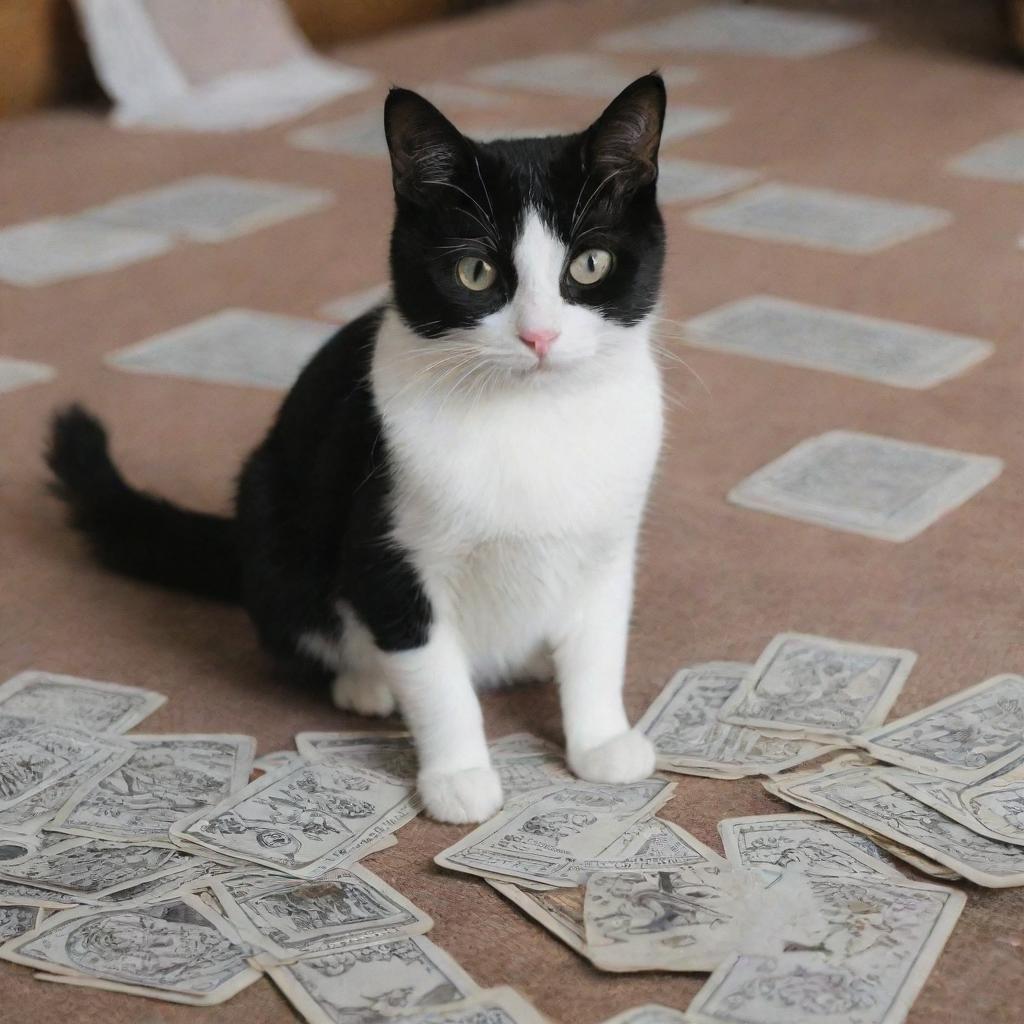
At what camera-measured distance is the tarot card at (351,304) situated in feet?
9.82

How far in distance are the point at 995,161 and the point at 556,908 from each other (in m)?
3.08

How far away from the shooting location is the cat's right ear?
4.41 feet

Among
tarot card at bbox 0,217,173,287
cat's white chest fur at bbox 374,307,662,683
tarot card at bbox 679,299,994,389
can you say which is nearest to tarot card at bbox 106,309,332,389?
tarot card at bbox 0,217,173,287

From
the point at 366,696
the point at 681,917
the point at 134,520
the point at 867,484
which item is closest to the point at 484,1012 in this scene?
the point at 681,917

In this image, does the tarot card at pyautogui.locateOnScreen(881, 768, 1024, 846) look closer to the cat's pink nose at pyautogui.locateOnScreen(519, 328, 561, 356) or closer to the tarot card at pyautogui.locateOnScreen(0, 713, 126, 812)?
the cat's pink nose at pyautogui.locateOnScreen(519, 328, 561, 356)

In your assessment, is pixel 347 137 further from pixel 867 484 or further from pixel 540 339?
pixel 540 339

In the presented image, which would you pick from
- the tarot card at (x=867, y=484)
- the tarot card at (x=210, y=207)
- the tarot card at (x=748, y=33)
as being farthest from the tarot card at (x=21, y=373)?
the tarot card at (x=748, y=33)

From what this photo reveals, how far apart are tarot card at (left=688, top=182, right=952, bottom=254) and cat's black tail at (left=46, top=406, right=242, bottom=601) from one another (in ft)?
6.17

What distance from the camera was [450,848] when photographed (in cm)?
145

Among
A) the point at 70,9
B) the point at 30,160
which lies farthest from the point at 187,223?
the point at 70,9

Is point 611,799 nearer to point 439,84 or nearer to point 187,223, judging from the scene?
point 187,223

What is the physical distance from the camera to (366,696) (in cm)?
173

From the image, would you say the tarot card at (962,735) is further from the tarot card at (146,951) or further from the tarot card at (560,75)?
the tarot card at (560,75)

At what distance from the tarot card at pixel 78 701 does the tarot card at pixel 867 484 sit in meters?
0.95
